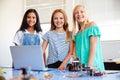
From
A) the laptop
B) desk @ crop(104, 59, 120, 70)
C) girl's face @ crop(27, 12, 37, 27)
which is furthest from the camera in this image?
desk @ crop(104, 59, 120, 70)

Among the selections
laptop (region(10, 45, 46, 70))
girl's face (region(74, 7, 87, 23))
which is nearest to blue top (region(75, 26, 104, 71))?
girl's face (region(74, 7, 87, 23))

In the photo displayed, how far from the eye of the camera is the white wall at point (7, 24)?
4.33 meters

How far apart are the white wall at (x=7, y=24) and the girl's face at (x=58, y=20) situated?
91.6 inches

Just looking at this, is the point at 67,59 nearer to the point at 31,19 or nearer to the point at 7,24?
the point at 31,19

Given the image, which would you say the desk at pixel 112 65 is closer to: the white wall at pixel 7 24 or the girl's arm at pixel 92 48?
the girl's arm at pixel 92 48

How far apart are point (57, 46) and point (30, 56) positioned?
480 millimetres

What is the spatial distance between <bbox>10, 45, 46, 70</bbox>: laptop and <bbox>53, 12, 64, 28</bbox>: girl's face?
57cm

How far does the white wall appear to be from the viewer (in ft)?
14.2

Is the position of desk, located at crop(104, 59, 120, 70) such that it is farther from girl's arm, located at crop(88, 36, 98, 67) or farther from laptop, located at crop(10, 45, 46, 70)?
laptop, located at crop(10, 45, 46, 70)

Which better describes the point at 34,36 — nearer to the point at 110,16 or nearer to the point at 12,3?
the point at 110,16

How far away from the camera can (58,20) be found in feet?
6.79

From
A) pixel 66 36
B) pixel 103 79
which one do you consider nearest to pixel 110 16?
pixel 66 36

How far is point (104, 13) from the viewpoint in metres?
3.37

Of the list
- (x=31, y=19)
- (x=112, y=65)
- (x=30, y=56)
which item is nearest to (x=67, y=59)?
(x=30, y=56)
